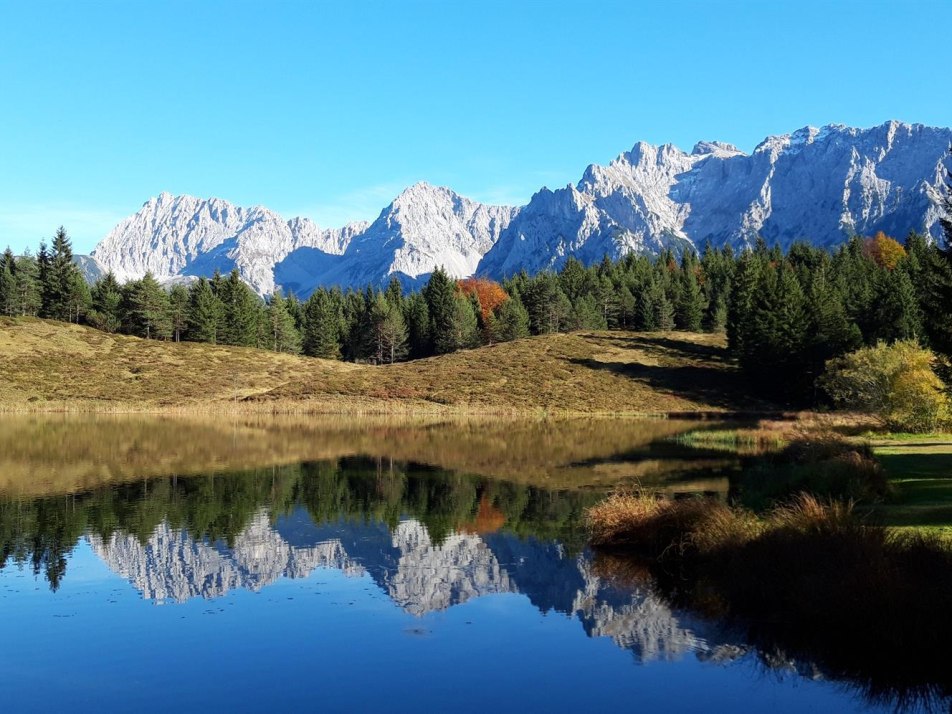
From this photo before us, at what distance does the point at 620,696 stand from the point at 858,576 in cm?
530

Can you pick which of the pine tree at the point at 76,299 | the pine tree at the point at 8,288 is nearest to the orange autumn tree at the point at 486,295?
the pine tree at the point at 76,299

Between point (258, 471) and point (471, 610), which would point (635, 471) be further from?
point (471, 610)

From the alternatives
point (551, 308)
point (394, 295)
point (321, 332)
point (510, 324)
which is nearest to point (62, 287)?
point (321, 332)

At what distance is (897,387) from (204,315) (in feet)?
342

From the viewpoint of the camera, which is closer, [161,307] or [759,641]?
[759,641]

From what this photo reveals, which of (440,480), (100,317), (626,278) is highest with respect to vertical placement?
(626,278)

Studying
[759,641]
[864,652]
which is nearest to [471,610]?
[759,641]

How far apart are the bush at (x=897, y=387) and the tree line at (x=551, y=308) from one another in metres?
28.6

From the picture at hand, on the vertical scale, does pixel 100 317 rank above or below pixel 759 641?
above

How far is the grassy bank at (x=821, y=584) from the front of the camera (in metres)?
13.2

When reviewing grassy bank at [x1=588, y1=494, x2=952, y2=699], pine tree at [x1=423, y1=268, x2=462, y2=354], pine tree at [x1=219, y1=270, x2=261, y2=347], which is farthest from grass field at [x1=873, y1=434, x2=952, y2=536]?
pine tree at [x1=219, y1=270, x2=261, y2=347]

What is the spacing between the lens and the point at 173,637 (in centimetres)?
1628

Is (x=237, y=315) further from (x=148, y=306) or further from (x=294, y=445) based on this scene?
(x=294, y=445)

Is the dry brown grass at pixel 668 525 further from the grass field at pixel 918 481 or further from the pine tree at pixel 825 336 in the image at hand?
the pine tree at pixel 825 336
